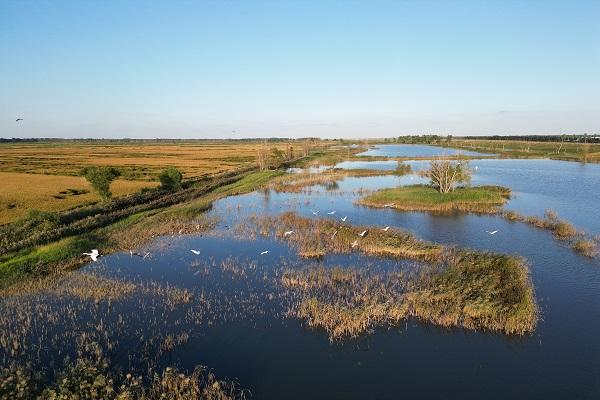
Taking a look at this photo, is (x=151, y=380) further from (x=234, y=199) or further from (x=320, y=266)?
(x=234, y=199)

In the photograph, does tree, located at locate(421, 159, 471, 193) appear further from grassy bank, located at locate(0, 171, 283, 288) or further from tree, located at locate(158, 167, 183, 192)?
tree, located at locate(158, 167, 183, 192)

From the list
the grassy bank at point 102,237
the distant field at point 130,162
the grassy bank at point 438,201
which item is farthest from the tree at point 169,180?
the grassy bank at point 438,201

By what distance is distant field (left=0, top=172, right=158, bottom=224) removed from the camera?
38.1 meters

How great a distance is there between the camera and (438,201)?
3678 cm

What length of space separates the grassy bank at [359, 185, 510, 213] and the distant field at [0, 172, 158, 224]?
2748 centimetres

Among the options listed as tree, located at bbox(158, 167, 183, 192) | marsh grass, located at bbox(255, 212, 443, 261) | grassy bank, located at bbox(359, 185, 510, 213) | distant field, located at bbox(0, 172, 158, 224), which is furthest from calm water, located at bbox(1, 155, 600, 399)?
tree, located at bbox(158, 167, 183, 192)

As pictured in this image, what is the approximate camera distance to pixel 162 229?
2850 centimetres

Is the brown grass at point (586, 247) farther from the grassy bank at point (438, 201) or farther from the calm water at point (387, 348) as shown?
the grassy bank at point (438, 201)

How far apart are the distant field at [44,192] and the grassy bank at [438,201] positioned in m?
27.5

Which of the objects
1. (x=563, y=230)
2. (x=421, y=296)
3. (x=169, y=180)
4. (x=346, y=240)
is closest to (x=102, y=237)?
(x=346, y=240)

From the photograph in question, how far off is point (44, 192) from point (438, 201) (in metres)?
42.0

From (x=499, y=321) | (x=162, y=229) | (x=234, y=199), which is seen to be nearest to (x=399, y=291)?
(x=499, y=321)

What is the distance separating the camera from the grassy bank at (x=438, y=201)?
35969 millimetres

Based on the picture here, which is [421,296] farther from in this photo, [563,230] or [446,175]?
[446,175]
